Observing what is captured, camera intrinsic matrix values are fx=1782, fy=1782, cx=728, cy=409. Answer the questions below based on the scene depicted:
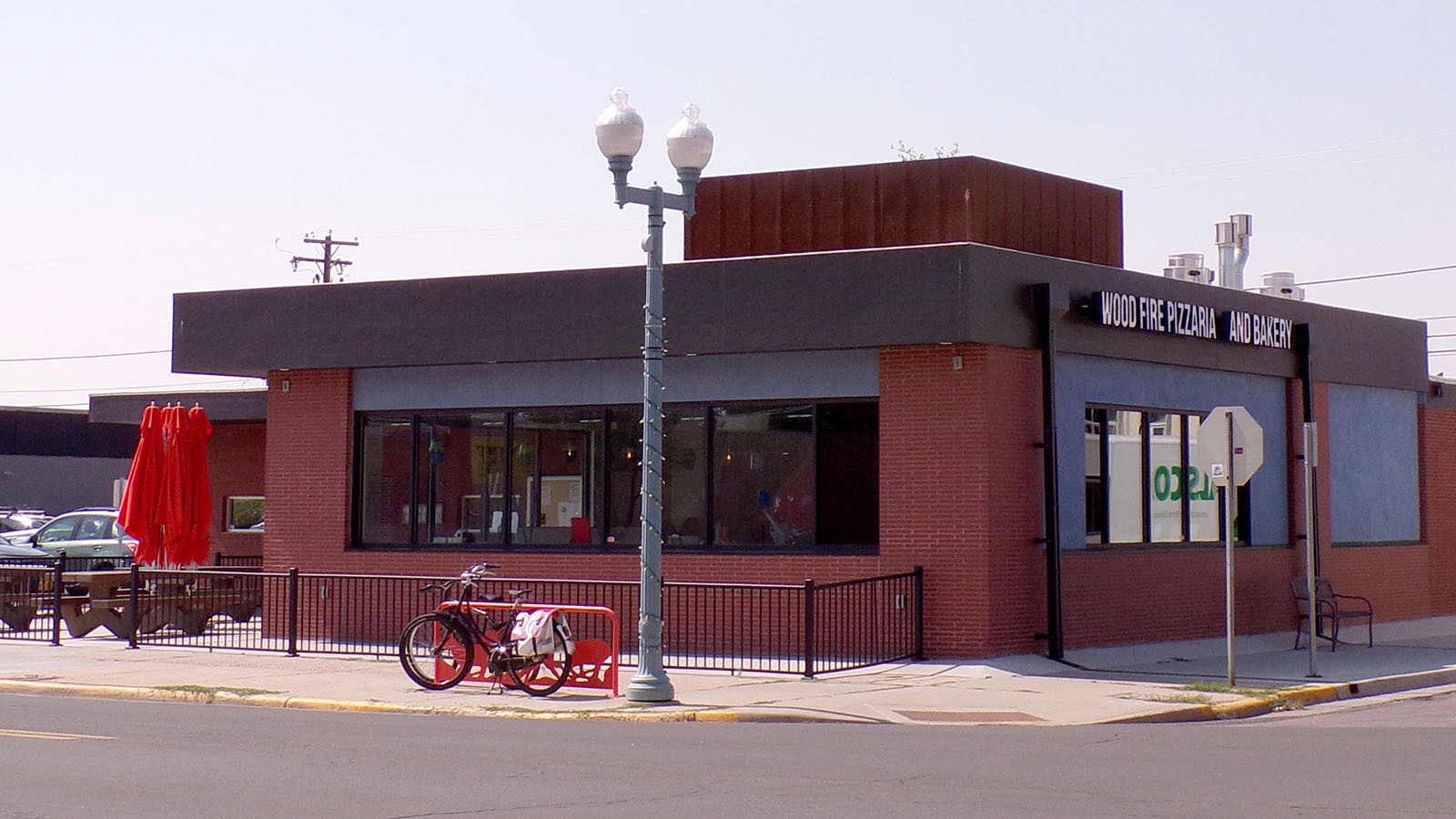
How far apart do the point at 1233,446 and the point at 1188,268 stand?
9.90 meters

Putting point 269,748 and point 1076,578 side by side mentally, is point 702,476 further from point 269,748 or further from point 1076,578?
point 269,748

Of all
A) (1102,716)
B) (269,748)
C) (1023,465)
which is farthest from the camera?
(1023,465)

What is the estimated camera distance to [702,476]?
72.6 ft

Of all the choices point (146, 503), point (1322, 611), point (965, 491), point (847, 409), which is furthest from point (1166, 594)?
point (146, 503)

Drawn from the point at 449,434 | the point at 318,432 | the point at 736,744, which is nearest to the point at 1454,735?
the point at 736,744

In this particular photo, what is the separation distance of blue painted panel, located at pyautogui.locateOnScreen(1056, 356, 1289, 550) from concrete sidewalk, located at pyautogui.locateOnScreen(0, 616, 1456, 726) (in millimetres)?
2127

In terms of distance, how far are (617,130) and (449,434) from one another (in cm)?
860

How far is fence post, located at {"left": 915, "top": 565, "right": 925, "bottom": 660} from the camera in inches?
803

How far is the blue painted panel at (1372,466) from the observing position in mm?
26766

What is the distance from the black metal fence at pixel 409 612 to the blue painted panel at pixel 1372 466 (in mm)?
9363

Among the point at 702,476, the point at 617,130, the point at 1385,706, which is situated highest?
the point at 617,130

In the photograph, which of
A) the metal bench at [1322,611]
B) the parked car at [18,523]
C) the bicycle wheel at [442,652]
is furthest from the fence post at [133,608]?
the parked car at [18,523]

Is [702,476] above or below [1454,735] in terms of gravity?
above

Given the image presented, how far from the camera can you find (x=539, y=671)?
1784 centimetres
